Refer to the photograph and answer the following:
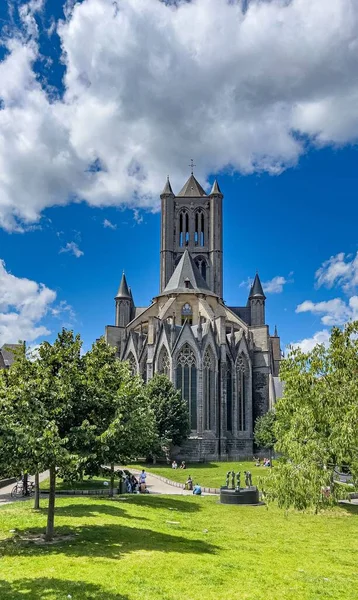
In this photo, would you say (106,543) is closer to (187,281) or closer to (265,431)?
(265,431)

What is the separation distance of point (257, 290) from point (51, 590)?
75.6m

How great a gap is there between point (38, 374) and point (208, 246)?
73453mm

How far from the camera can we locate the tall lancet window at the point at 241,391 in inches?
2466

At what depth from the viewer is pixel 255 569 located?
1288cm


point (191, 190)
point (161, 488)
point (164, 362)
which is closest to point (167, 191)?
point (191, 190)

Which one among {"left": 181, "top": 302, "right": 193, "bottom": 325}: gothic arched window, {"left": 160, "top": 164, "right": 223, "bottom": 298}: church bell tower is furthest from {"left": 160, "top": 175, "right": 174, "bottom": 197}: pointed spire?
{"left": 181, "top": 302, "right": 193, "bottom": 325}: gothic arched window

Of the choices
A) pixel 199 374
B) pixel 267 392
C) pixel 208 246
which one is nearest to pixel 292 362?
pixel 199 374

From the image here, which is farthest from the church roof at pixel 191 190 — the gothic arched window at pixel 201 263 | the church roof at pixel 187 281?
the church roof at pixel 187 281

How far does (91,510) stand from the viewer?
68.0 ft

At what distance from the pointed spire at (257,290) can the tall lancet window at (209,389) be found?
2514 cm

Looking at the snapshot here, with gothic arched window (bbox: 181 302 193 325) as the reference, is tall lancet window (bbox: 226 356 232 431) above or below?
below

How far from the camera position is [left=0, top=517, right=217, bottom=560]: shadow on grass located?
13.6 metres

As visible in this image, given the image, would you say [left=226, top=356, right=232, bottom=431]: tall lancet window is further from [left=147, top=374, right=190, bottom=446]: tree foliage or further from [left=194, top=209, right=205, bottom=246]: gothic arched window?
[left=194, top=209, right=205, bottom=246]: gothic arched window

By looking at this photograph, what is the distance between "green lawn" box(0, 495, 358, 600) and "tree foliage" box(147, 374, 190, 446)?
92.0 ft
